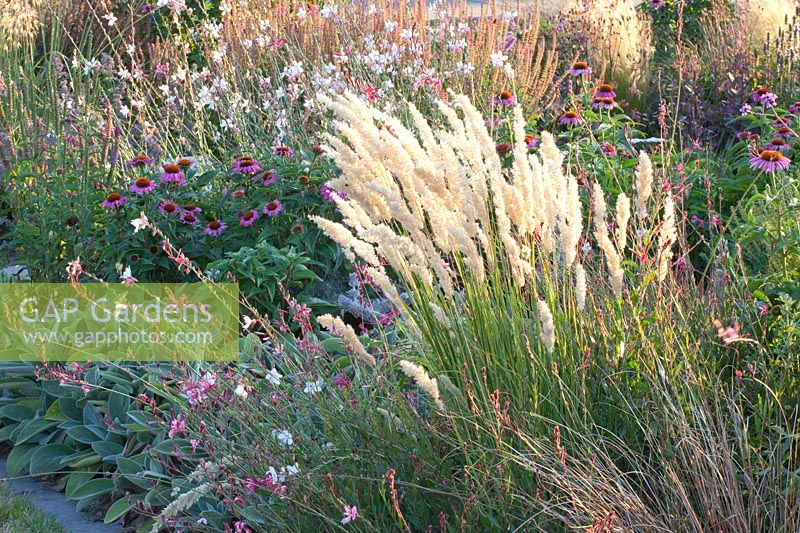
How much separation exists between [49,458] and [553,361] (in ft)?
7.24

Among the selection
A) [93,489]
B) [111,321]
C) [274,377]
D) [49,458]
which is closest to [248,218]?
[111,321]

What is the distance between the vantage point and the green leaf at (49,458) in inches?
144

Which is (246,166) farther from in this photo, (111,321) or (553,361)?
(553,361)

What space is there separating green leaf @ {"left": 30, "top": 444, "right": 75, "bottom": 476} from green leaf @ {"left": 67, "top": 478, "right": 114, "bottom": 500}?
0.20 m

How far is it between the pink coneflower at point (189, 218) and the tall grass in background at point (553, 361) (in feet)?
7.14

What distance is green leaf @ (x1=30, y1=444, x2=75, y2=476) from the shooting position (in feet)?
12.0

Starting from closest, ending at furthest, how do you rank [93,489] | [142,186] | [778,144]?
[93,489]
[778,144]
[142,186]

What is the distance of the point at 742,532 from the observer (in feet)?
7.30

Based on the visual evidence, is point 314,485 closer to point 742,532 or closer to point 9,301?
point 742,532

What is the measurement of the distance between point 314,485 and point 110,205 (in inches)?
99.0

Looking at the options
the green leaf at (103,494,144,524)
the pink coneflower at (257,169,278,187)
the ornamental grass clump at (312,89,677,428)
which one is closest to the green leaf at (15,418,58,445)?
the green leaf at (103,494,144,524)

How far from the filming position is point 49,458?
12.1ft

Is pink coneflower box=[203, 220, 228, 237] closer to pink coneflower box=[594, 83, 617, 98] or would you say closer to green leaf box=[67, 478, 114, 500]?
green leaf box=[67, 478, 114, 500]

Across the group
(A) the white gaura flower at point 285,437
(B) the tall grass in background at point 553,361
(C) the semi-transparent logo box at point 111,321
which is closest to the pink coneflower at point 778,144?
(B) the tall grass in background at point 553,361
